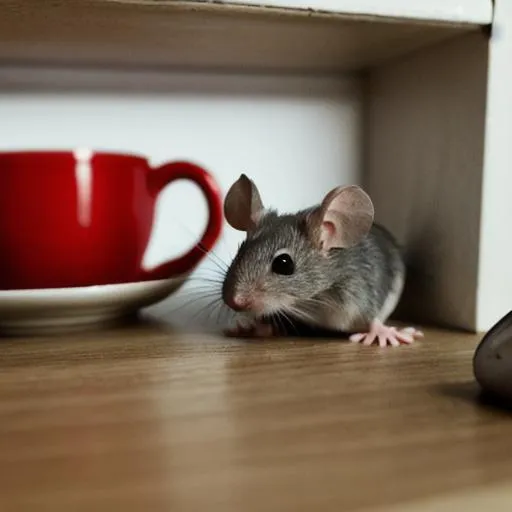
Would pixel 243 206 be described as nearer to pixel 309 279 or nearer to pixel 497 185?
pixel 309 279

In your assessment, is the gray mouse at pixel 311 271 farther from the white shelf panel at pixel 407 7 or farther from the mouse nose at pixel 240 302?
the white shelf panel at pixel 407 7

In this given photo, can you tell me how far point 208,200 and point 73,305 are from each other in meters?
0.18

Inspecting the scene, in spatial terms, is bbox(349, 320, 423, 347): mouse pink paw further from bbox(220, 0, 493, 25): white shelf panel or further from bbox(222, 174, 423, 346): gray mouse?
bbox(220, 0, 493, 25): white shelf panel

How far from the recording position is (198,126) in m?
0.92

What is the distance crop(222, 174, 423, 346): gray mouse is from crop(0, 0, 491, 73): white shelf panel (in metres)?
0.14

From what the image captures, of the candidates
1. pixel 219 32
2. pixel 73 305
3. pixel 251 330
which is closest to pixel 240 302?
pixel 251 330

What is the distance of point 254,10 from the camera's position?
66 cm

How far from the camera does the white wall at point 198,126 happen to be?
87 cm

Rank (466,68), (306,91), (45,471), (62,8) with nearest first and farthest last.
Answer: (45,471), (62,8), (466,68), (306,91)

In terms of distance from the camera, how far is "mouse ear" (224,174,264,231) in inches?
29.6

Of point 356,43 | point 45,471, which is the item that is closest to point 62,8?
point 356,43

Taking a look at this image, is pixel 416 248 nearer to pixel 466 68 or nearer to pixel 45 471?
pixel 466 68

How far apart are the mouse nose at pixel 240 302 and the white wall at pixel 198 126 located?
0.12 m

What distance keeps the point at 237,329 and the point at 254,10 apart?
0.89 ft
